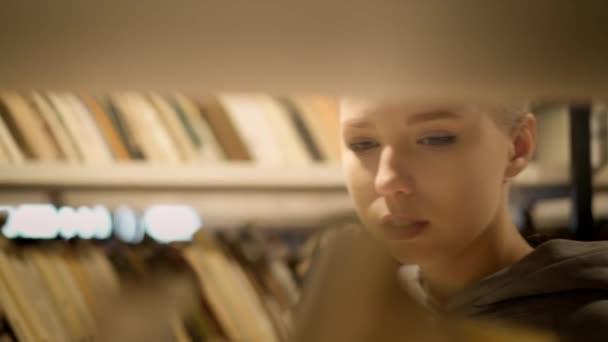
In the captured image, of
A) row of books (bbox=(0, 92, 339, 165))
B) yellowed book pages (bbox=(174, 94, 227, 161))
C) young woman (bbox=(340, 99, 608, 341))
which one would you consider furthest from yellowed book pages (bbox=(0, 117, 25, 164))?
young woman (bbox=(340, 99, 608, 341))

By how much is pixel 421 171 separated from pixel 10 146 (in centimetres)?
56

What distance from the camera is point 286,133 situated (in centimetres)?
71

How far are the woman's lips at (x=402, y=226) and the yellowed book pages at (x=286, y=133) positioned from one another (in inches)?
7.2

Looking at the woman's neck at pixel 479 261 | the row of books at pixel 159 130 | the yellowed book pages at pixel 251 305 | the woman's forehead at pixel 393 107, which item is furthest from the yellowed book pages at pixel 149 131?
the woman's neck at pixel 479 261

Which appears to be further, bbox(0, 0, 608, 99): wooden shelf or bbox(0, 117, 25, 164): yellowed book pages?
bbox(0, 117, 25, 164): yellowed book pages

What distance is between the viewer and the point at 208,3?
487mm

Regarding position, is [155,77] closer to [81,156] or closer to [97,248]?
[97,248]

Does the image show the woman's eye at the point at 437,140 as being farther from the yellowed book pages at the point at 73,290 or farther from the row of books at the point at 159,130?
the yellowed book pages at the point at 73,290

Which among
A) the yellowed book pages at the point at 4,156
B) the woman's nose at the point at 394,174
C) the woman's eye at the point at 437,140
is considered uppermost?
the yellowed book pages at the point at 4,156

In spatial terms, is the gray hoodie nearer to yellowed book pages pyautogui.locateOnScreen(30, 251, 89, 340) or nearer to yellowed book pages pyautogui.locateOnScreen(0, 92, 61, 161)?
yellowed book pages pyautogui.locateOnScreen(30, 251, 89, 340)

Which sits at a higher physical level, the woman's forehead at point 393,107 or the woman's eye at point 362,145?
the woman's forehead at point 393,107

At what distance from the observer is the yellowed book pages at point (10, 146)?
687 mm

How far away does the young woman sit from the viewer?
51 cm

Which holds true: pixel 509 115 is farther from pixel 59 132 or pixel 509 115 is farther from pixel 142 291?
pixel 59 132
